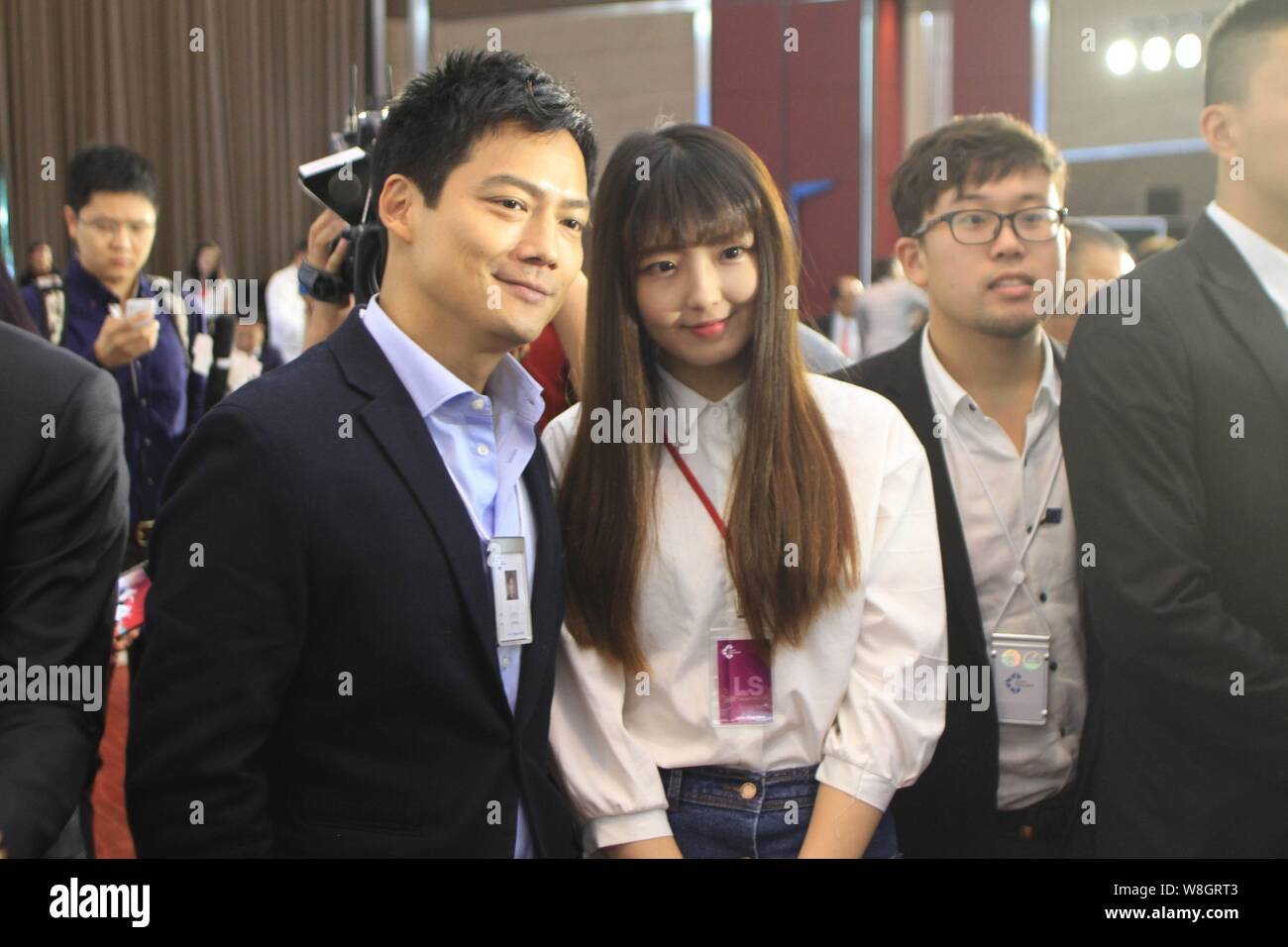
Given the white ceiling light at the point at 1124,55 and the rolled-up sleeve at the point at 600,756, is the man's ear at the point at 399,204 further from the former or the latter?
the white ceiling light at the point at 1124,55

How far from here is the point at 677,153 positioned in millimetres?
1472

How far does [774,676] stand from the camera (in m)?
1.45

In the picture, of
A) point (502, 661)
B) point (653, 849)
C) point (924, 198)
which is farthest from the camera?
point (924, 198)

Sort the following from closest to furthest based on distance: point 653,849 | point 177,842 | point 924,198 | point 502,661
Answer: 1. point 177,842
2. point 502,661
3. point 653,849
4. point 924,198

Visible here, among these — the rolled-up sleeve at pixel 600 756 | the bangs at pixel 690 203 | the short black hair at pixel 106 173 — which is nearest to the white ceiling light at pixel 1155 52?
the short black hair at pixel 106 173

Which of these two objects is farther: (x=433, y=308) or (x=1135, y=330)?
(x=1135, y=330)

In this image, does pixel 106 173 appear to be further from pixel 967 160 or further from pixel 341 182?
pixel 967 160

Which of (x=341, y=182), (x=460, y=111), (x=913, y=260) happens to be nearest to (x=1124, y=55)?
(x=913, y=260)

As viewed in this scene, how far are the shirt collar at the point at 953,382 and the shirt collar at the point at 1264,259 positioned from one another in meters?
0.33

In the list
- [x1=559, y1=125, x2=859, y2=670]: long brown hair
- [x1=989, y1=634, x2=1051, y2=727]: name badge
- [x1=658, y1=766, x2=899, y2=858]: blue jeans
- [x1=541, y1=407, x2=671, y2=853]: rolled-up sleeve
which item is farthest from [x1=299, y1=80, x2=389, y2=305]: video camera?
[x1=989, y1=634, x2=1051, y2=727]: name badge
